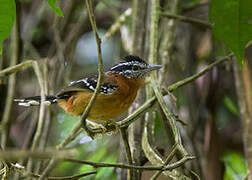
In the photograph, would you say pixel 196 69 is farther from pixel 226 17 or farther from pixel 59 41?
pixel 226 17

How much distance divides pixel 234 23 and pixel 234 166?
192 cm

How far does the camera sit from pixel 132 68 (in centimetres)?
358

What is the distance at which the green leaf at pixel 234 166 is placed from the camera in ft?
11.8

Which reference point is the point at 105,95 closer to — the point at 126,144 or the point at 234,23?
the point at 126,144

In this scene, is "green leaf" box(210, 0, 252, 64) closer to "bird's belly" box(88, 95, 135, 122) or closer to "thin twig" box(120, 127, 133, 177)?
"thin twig" box(120, 127, 133, 177)

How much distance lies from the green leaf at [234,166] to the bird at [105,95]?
117cm

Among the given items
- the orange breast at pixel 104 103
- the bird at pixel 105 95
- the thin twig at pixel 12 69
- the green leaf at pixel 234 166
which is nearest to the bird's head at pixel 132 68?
the bird at pixel 105 95

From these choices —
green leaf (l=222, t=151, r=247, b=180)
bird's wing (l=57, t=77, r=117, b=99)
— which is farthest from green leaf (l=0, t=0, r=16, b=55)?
green leaf (l=222, t=151, r=247, b=180)

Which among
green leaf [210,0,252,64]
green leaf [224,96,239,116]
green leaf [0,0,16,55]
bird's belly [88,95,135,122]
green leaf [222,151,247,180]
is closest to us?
green leaf [0,0,16,55]

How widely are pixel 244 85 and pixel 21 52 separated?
2.16 meters

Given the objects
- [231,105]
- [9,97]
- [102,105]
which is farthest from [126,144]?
[231,105]

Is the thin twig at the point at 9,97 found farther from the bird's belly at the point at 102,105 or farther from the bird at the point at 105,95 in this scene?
the bird's belly at the point at 102,105

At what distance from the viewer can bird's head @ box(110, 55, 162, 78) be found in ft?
11.2

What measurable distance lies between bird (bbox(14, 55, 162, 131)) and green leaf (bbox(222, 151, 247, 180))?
A: 3.85ft
